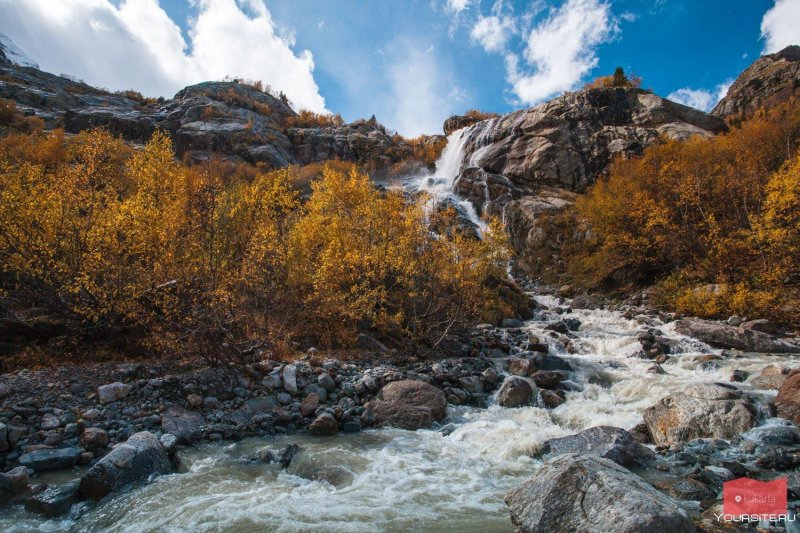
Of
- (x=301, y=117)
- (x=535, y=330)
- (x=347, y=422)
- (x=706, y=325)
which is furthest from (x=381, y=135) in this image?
(x=347, y=422)

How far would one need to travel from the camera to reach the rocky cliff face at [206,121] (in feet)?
157

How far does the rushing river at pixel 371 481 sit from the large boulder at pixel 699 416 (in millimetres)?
837

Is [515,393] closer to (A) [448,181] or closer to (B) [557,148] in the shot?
(B) [557,148]

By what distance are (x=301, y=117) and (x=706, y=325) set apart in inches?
2396

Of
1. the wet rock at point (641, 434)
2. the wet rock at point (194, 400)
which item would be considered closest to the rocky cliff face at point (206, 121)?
the wet rock at point (194, 400)

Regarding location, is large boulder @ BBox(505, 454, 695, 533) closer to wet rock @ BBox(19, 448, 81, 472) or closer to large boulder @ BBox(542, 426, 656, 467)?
large boulder @ BBox(542, 426, 656, 467)

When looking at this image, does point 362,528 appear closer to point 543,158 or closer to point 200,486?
point 200,486

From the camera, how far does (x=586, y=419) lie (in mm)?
9609

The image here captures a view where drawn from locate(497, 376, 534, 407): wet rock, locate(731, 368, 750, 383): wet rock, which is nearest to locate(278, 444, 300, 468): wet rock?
locate(497, 376, 534, 407): wet rock

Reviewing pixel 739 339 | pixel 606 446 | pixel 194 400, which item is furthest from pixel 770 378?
pixel 194 400

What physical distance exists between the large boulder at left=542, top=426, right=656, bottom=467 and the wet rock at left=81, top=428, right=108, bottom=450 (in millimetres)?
8388

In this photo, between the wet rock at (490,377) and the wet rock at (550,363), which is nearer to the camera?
the wet rock at (490,377)

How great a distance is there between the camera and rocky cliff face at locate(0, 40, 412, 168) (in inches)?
1890

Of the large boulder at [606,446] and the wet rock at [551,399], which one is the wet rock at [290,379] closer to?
the large boulder at [606,446]
